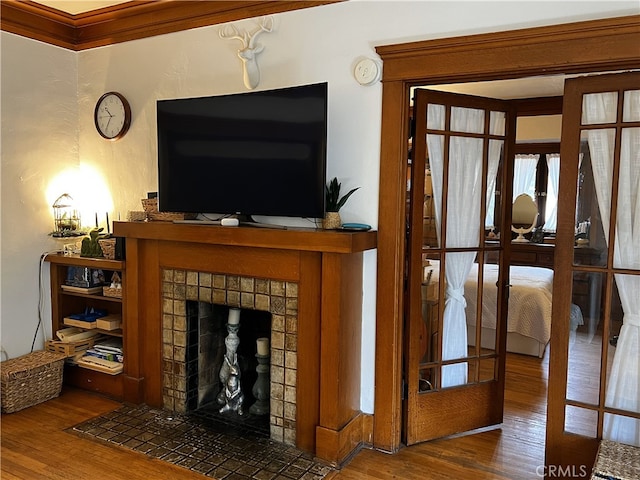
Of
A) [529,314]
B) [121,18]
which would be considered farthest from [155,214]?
[529,314]

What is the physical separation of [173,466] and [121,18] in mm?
2968

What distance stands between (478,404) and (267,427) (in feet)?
4.26

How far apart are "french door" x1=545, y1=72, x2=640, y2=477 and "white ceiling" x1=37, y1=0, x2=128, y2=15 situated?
116 inches

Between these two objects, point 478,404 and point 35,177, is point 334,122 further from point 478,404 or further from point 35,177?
point 35,177

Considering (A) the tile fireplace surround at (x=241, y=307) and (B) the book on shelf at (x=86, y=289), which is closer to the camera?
(A) the tile fireplace surround at (x=241, y=307)

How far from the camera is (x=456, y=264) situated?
3062 millimetres

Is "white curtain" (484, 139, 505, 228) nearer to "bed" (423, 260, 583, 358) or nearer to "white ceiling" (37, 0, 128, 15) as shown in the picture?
"bed" (423, 260, 583, 358)

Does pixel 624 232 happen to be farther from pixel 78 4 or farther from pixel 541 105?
pixel 78 4

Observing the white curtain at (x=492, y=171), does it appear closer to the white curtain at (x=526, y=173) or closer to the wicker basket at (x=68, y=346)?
the wicker basket at (x=68, y=346)

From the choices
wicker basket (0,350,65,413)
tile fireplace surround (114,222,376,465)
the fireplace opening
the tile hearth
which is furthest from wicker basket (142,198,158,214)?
the tile hearth

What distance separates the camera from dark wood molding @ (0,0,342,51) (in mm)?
3186

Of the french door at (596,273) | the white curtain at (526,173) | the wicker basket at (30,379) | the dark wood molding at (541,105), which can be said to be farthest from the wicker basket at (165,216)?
the white curtain at (526,173)

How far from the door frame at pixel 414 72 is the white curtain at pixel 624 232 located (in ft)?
0.68

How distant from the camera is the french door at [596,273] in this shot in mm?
2432
